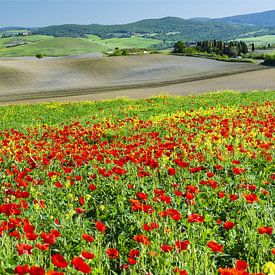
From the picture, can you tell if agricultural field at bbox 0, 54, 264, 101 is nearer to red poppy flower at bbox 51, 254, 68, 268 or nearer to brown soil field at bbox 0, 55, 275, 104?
brown soil field at bbox 0, 55, 275, 104

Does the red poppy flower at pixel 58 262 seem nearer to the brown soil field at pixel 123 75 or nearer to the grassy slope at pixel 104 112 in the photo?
the grassy slope at pixel 104 112

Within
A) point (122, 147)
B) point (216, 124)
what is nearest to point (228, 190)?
point (122, 147)

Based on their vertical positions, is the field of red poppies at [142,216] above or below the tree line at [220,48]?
below

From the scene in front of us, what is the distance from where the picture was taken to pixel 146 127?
15.4 meters

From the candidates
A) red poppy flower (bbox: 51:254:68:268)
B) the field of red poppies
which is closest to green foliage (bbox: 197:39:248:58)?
the field of red poppies

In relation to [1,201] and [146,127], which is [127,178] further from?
[146,127]

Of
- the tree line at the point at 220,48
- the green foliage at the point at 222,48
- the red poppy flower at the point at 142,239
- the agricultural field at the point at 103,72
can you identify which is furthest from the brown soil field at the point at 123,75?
the red poppy flower at the point at 142,239

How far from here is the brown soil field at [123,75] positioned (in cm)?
6756

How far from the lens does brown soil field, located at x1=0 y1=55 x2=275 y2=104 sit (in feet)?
222

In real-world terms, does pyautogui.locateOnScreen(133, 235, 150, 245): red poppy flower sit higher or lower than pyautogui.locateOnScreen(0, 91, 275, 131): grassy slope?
higher

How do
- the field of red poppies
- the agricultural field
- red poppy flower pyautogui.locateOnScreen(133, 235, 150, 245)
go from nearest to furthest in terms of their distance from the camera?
red poppy flower pyautogui.locateOnScreen(133, 235, 150, 245)
the field of red poppies
the agricultural field

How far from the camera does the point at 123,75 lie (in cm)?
8556

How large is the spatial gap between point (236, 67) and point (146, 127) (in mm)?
81873

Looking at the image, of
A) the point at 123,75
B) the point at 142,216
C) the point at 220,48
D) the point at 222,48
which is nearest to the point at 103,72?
the point at 123,75
